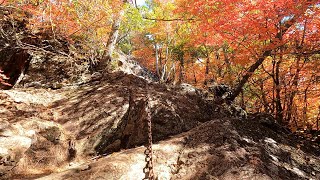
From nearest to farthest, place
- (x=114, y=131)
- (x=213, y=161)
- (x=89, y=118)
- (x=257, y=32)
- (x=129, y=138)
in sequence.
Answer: (x=213, y=161) → (x=129, y=138) → (x=114, y=131) → (x=89, y=118) → (x=257, y=32)

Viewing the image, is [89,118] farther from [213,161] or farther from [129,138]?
[213,161]

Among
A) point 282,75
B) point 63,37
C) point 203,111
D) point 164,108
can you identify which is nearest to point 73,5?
point 63,37

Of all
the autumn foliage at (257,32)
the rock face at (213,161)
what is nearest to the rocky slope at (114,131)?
the rock face at (213,161)

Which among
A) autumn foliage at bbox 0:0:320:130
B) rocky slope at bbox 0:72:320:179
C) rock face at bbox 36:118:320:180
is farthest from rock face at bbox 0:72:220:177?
autumn foliage at bbox 0:0:320:130

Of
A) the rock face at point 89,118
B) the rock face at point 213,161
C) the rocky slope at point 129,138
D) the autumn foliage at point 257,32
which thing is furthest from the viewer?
the autumn foliage at point 257,32

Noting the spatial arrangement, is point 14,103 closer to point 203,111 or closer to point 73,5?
point 73,5

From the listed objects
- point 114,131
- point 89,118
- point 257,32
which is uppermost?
point 257,32

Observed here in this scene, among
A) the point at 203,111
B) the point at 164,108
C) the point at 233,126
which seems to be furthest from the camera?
the point at 203,111

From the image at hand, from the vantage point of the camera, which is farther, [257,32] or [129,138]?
[257,32]

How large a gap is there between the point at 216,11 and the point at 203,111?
465cm

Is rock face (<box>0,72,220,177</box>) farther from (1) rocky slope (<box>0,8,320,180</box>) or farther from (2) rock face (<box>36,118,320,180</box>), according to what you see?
(2) rock face (<box>36,118,320,180</box>)

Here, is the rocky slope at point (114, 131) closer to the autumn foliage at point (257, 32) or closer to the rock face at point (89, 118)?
the rock face at point (89, 118)

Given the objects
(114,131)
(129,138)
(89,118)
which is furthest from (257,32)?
(89,118)

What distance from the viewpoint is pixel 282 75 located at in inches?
334
